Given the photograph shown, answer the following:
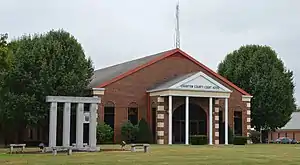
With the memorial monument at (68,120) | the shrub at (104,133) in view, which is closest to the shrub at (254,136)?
the shrub at (104,133)

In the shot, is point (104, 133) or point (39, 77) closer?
point (39, 77)

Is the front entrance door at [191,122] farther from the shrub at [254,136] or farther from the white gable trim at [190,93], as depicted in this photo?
the shrub at [254,136]

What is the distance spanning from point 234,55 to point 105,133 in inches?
1020

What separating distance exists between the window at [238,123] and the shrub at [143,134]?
38.1 ft

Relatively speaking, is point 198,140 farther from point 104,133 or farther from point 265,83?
point 265,83

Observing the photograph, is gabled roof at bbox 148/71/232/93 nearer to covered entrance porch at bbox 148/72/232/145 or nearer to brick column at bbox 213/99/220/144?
covered entrance porch at bbox 148/72/232/145

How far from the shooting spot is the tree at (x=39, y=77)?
4650 cm

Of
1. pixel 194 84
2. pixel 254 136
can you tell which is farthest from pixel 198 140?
pixel 254 136

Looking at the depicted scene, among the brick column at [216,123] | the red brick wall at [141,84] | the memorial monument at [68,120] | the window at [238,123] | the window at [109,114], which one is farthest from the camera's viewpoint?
the window at [238,123]

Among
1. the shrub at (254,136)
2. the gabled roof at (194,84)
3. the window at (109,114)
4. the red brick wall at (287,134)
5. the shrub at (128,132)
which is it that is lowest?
the red brick wall at (287,134)

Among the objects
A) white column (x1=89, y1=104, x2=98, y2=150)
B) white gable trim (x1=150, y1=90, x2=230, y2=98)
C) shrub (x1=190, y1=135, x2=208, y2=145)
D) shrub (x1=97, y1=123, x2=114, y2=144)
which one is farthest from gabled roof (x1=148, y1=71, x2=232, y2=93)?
white column (x1=89, y1=104, x2=98, y2=150)

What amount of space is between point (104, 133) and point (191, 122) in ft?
30.7

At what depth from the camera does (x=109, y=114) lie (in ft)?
176

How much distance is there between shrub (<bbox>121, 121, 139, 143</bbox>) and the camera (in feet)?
173
